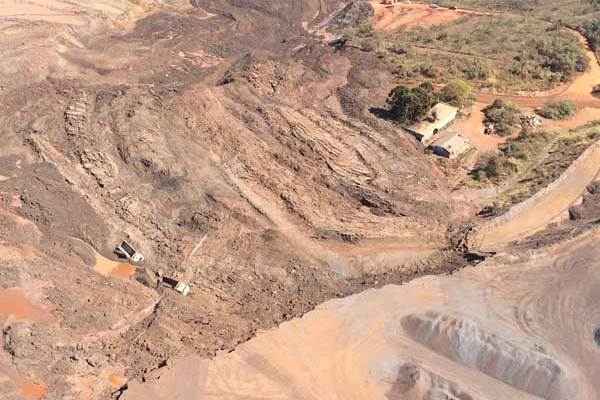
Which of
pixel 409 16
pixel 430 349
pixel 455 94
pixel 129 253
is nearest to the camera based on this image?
pixel 430 349

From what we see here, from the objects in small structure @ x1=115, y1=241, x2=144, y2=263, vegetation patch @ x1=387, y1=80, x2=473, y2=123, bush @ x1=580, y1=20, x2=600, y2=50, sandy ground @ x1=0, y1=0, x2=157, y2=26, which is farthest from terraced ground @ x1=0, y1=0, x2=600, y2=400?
bush @ x1=580, y1=20, x2=600, y2=50

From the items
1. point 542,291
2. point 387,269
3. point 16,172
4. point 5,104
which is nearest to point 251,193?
point 387,269

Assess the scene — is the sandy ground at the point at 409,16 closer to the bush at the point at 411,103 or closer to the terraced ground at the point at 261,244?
the terraced ground at the point at 261,244

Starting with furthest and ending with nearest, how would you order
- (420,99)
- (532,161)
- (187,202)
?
(420,99), (532,161), (187,202)

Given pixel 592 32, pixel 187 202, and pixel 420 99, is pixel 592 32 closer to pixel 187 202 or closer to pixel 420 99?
pixel 420 99

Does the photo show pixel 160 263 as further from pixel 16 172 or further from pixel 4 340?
pixel 16 172

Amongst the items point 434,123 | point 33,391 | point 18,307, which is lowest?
point 33,391

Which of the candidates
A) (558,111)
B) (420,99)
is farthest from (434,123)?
(558,111)

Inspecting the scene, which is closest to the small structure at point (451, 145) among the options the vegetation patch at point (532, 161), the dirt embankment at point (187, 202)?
the dirt embankment at point (187, 202)
